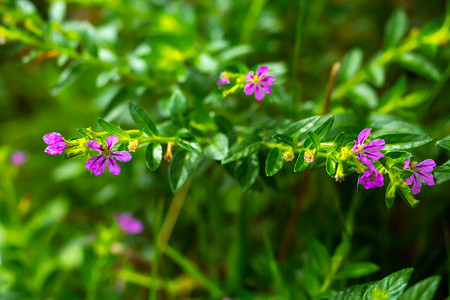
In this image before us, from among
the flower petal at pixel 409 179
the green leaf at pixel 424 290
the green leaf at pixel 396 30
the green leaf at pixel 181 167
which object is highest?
the green leaf at pixel 396 30

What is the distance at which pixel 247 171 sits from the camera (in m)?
0.87

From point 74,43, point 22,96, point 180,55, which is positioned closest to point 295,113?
point 180,55

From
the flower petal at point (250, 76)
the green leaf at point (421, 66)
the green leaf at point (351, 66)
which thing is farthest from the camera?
the green leaf at point (351, 66)

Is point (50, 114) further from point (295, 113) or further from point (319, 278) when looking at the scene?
point (319, 278)

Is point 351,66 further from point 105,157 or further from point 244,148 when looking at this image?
point 105,157

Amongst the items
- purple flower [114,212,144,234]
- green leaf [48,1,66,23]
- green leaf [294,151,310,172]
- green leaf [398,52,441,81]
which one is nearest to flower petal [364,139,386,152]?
green leaf [294,151,310,172]

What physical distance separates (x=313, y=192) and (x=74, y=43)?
843mm

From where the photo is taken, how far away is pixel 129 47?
1649mm

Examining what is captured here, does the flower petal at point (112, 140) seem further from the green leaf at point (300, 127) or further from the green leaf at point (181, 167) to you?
the green leaf at point (300, 127)

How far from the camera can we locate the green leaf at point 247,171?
2.80 ft

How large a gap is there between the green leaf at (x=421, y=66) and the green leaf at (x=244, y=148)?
1.88 ft

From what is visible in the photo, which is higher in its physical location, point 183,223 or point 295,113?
point 295,113

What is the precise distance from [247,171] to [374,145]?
0.27 metres

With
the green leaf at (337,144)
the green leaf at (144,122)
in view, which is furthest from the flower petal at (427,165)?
the green leaf at (144,122)
